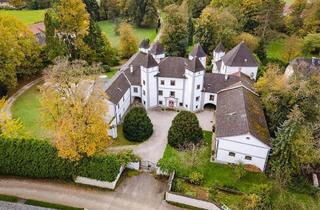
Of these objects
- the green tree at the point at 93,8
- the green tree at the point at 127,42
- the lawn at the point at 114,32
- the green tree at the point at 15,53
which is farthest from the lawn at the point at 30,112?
the green tree at the point at 93,8

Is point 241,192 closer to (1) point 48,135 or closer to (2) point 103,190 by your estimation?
(2) point 103,190

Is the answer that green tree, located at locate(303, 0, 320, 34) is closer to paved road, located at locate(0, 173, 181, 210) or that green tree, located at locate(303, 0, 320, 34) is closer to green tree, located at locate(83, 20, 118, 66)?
green tree, located at locate(83, 20, 118, 66)

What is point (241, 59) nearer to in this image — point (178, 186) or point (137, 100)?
point (137, 100)

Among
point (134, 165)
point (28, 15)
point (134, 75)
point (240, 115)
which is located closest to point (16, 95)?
point (134, 75)

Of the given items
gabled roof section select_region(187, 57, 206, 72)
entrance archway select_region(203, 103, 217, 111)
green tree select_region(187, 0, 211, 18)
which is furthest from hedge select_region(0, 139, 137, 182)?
green tree select_region(187, 0, 211, 18)

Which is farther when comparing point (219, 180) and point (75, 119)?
point (219, 180)

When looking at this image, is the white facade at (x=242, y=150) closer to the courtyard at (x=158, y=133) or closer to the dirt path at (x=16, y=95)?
the courtyard at (x=158, y=133)
